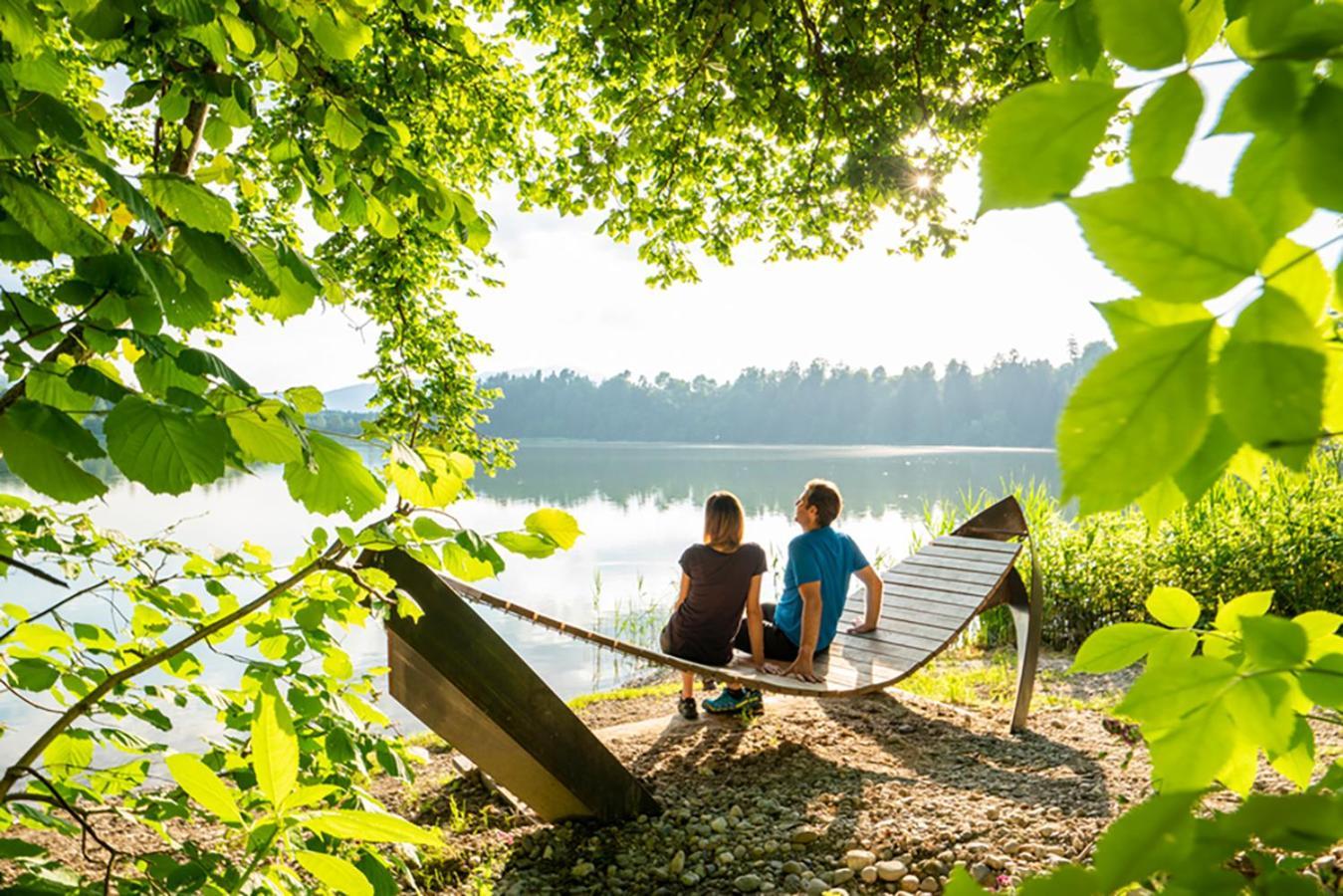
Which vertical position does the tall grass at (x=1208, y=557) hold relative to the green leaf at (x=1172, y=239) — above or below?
below

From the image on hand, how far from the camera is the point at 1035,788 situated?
375 cm

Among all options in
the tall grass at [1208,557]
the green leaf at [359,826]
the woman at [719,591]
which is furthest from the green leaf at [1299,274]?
the tall grass at [1208,557]

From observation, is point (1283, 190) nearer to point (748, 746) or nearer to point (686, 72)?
point (748, 746)

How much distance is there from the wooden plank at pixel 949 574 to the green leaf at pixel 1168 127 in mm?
5173

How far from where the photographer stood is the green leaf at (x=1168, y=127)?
359mm

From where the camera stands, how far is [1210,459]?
36 centimetres

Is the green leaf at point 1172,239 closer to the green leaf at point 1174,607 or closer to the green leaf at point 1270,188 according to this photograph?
the green leaf at point 1270,188

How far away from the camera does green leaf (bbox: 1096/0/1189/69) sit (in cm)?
34

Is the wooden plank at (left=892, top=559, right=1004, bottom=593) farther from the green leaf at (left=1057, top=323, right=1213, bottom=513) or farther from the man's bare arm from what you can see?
the green leaf at (left=1057, top=323, right=1213, bottom=513)

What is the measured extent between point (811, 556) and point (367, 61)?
5.71 m

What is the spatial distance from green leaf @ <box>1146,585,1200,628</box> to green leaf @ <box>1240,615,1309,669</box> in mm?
154

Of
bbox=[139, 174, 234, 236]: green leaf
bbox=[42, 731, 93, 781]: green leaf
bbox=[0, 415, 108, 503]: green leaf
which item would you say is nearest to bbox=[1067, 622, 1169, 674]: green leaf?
bbox=[0, 415, 108, 503]: green leaf

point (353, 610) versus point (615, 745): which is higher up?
point (353, 610)

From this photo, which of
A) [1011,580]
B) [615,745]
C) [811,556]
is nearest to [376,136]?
[811,556]
